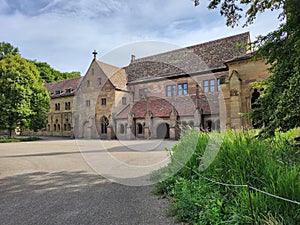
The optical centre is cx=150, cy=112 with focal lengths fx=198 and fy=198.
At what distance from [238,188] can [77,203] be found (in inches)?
134

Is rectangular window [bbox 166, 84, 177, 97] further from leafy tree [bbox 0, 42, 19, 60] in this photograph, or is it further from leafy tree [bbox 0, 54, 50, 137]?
leafy tree [bbox 0, 42, 19, 60]

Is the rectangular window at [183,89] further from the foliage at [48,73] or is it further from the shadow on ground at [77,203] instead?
the foliage at [48,73]

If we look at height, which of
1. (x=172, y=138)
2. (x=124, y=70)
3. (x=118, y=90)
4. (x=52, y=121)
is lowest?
(x=172, y=138)

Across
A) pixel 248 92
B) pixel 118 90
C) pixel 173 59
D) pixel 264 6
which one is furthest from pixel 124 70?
pixel 264 6

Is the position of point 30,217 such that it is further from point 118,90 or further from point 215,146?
point 118,90

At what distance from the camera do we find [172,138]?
79.7 feet

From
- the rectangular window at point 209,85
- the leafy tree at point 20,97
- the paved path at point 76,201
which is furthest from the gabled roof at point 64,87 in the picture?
the paved path at point 76,201

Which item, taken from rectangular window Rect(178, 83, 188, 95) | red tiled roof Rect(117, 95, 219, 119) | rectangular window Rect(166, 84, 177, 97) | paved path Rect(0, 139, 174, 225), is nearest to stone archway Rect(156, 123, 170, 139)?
red tiled roof Rect(117, 95, 219, 119)

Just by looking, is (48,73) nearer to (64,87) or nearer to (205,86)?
(64,87)

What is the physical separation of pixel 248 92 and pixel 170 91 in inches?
473

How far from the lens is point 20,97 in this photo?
2645 centimetres

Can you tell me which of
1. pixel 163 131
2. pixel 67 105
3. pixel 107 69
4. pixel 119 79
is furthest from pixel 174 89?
pixel 67 105

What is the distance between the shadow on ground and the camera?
12.1 feet

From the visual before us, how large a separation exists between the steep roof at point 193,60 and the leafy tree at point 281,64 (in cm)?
1897
